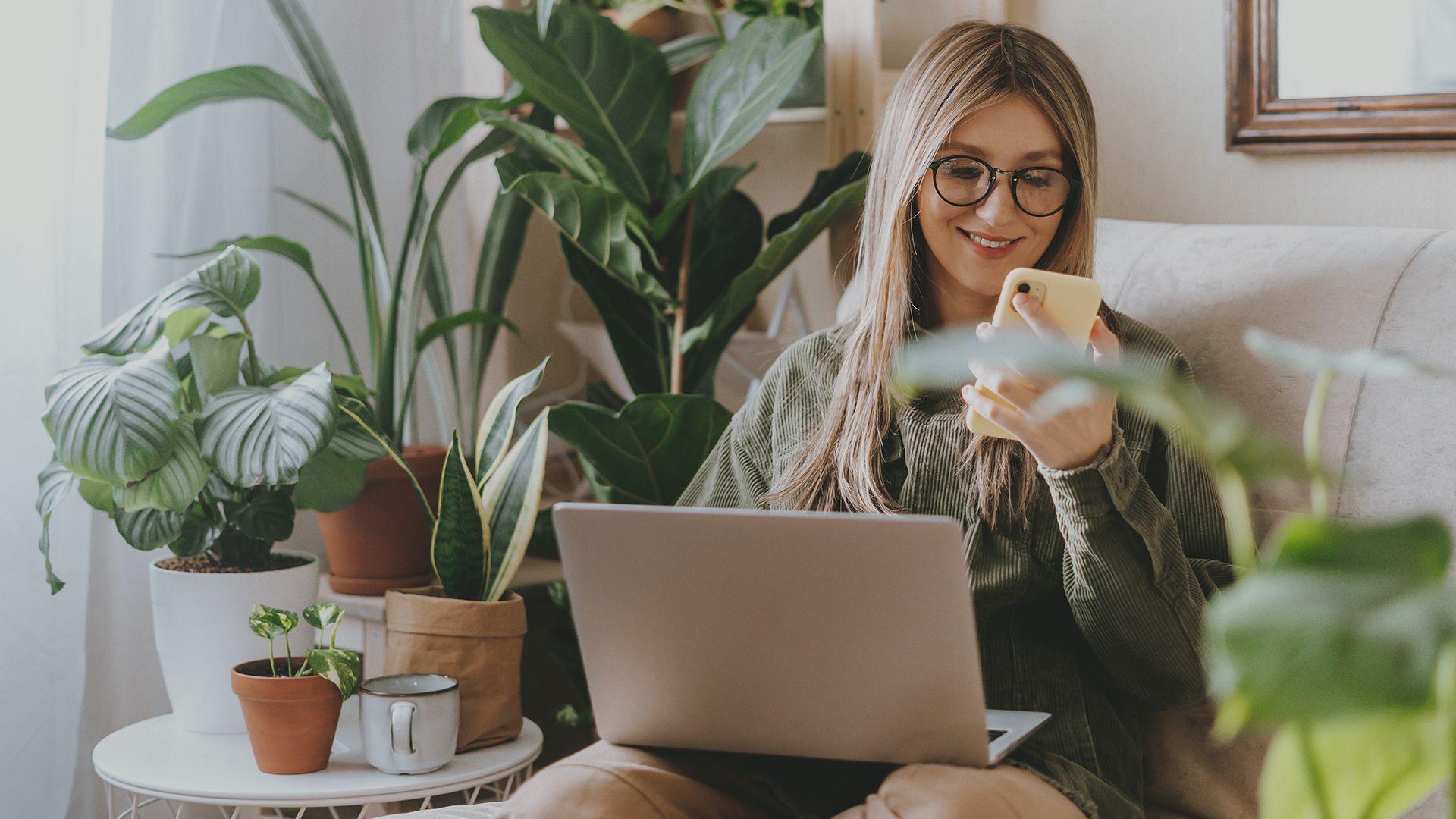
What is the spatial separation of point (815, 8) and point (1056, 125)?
73cm

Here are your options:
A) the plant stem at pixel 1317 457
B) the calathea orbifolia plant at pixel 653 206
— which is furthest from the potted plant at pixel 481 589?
the plant stem at pixel 1317 457

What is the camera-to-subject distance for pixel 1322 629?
0.33 meters

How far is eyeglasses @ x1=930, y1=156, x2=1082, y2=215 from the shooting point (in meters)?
1.31

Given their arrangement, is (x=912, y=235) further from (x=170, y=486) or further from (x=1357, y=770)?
(x=1357, y=770)

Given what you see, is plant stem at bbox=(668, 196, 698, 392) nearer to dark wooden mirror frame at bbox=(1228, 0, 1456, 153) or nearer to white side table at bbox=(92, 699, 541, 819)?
white side table at bbox=(92, 699, 541, 819)

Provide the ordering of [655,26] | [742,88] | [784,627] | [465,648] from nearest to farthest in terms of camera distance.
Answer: [784,627]
[465,648]
[742,88]
[655,26]

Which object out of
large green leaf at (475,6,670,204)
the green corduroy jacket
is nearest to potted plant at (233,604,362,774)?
the green corduroy jacket

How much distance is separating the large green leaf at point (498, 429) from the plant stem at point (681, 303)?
0.28 m

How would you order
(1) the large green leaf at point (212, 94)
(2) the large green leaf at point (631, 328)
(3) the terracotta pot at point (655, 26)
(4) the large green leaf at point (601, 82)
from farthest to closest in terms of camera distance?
(3) the terracotta pot at point (655, 26)
(2) the large green leaf at point (631, 328)
(4) the large green leaf at point (601, 82)
(1) the large green leaf at point (212, 94)

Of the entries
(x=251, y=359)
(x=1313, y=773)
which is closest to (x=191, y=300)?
(x=251, y=359)

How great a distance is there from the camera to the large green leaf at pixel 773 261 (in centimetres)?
166

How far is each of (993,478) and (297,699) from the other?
2.44 ft

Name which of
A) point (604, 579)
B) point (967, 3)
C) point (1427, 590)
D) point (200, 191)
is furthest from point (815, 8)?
point (1427, 590)

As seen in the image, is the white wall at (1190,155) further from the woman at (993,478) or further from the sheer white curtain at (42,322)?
the sheer white curtain at (42,322)
